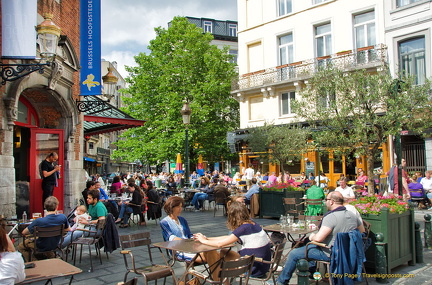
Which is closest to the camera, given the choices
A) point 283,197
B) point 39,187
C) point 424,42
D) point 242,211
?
point 242,211

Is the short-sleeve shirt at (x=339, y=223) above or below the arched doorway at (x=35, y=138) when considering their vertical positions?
below

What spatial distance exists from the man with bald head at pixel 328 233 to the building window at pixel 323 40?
1976cm

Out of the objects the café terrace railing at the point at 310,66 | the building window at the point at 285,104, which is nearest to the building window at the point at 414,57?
the café terrace railing at the point at 310,66

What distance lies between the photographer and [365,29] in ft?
71.4

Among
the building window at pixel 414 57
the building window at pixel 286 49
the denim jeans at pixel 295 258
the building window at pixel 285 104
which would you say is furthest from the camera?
the building window at pixel 286 49

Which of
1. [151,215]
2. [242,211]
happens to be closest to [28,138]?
[151,215]

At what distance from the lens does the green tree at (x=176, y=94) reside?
87.0 feet

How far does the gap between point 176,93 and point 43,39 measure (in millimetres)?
18660

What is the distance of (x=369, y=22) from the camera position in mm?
21609

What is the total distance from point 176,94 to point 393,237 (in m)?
21.4

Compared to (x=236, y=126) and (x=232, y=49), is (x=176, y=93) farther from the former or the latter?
(x=232, y=49)

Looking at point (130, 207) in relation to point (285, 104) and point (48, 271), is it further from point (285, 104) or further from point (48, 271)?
point (285, 104)

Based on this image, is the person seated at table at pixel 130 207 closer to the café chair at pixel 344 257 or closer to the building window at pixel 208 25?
the café chair at pixel 344 257

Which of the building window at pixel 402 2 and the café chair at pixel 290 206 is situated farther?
the building window at pixel 402 2
